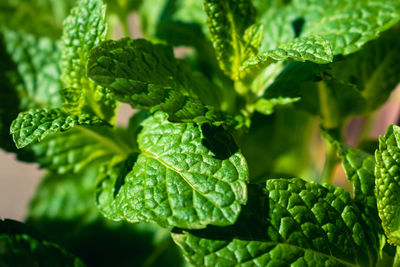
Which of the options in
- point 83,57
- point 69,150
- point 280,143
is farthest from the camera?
point 280,143

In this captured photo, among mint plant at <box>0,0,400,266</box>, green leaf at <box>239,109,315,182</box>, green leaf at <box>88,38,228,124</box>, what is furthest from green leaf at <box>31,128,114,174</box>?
green leaf at <box>239,109,315,182</box>

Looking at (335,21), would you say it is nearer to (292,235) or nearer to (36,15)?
(292,235)

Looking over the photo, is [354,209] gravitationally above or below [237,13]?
below

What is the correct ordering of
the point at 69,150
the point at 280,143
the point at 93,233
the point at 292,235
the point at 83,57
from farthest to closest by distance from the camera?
the point at 280,143 < the point at 93,233 < the point at 69,150 < the point at 83,57 < the point at 292,235

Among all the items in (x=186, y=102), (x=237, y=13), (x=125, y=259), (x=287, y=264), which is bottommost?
(x=125, y=259)

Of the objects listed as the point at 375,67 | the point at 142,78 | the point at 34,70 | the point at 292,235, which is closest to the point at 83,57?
the point at 142,78

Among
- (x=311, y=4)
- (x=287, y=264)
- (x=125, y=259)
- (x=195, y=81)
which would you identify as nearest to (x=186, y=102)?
(x=195, y=81)

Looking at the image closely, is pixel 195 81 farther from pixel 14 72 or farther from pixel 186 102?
pixel 14 72

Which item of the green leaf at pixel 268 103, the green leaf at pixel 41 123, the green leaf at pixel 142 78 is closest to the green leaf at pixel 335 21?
the green leaf at pixel 268 103
